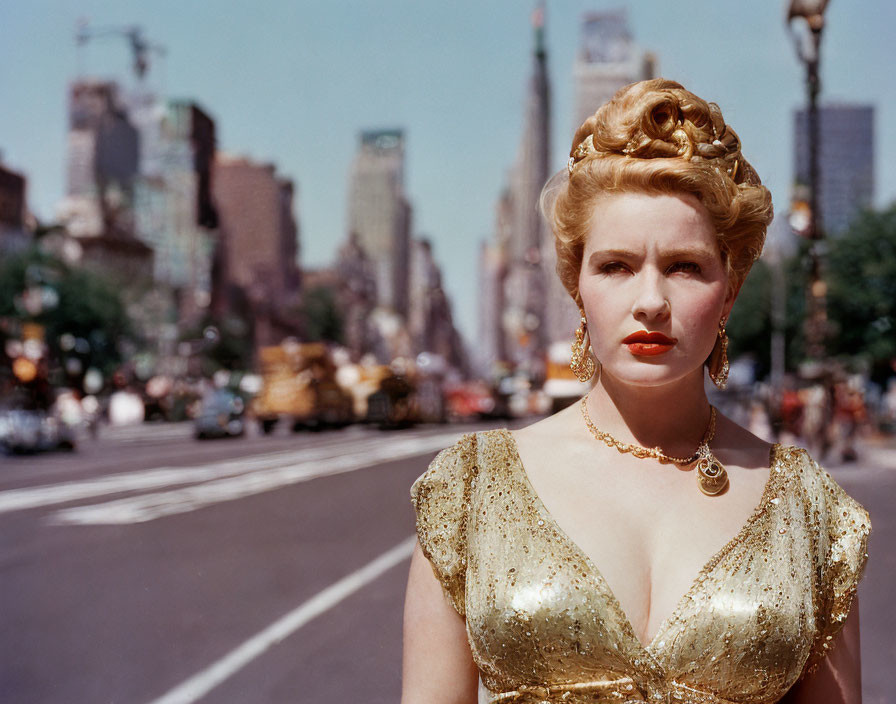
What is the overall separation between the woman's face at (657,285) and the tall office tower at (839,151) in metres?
6.40

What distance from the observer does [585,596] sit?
1857mm

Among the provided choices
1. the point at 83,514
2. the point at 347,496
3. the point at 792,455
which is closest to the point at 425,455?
the point at 347,496

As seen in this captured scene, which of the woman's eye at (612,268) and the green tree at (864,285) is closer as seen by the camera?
the woman's eye at (612,268)

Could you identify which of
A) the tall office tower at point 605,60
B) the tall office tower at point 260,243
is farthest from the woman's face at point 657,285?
the tall office tower at point 260,243

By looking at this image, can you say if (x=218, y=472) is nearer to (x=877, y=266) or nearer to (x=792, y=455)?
(x=792, y=455)

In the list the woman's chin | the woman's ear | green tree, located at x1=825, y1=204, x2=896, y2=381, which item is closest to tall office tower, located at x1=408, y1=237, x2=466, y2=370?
green tree, located at x1=825, y1=204, x2=896, y2=381

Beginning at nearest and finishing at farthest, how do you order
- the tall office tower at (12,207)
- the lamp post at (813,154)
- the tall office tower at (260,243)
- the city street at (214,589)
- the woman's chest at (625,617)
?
the woman's chest at (625,617)
the city street at (214,589)
the lamp post at (813,154)
the tall office tower at (12,207)
the tall office tower at (260,243)

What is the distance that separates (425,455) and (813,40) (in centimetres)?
1513

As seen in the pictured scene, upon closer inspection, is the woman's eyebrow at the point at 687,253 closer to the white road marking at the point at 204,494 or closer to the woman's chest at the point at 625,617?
the woman's chest at the point at 625,617

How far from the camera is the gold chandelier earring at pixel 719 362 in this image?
2.13 meters

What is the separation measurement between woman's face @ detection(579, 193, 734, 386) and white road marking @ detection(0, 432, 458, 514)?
13.2 meters

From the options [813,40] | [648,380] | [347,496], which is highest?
[813,40]

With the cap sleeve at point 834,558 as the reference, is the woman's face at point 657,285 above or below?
above

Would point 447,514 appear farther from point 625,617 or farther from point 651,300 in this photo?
point 651,300
